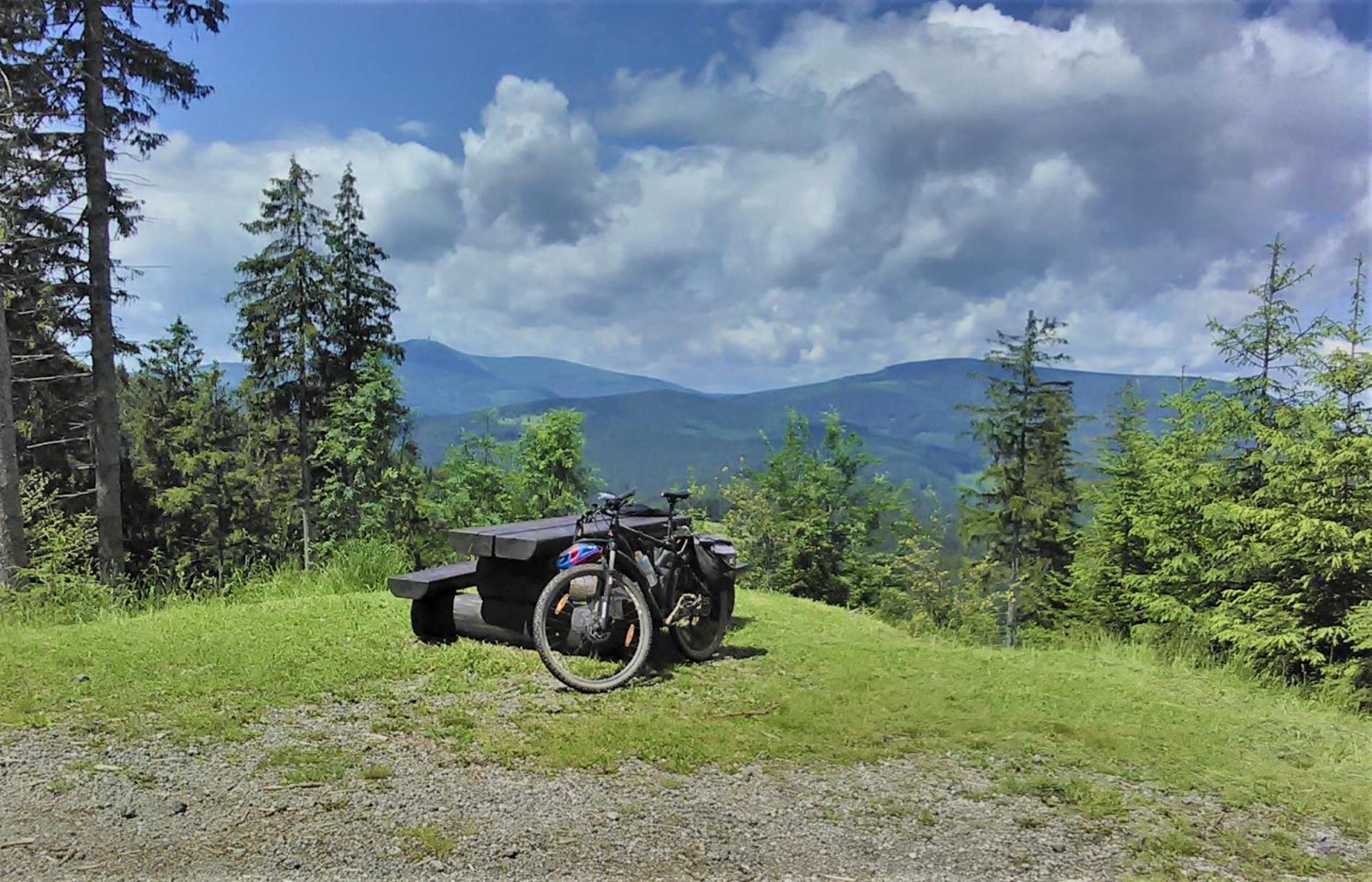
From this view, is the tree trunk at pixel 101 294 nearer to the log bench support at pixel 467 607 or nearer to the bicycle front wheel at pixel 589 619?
the log bench support at pixel 467 607

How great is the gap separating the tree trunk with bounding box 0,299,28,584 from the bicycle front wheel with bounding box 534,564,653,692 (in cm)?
745

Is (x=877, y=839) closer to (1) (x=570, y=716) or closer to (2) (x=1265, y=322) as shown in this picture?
(1) (x=570, y=716)

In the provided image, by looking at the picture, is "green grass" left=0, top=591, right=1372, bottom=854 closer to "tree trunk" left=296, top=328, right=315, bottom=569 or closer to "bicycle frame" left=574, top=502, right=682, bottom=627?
"bicycle frame" left=574, top=502, right=682, bottom=627

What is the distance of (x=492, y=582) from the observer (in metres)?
6.49

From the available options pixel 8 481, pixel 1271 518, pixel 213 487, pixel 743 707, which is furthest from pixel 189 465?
pixel 1271 518

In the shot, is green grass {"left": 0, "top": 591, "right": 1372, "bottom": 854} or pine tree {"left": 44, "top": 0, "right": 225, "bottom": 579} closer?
green grass {"left": 0, "top": 591, "right": 1372, "bottom": 854}

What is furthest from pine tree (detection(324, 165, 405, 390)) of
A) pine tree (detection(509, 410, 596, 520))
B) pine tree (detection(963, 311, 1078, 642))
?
pine tree (detection(963, 311, 1078, 642))

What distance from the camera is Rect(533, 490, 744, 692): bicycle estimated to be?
5.55 m

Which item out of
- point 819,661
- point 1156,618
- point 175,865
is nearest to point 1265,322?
point 1156,618

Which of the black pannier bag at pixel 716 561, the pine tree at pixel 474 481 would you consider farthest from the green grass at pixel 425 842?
the pine tree at pixel 474 481

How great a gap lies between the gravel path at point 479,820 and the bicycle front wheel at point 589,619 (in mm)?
1242

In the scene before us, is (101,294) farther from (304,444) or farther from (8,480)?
(304,444)

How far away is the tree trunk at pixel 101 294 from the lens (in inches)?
493

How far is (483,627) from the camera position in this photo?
6531 mm
